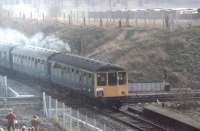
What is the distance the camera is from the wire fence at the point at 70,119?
2642 cm

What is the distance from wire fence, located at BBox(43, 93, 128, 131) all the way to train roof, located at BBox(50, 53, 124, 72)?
2774 mm

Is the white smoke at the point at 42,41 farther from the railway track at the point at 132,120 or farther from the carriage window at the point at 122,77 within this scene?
the railway track at the point at 132,120

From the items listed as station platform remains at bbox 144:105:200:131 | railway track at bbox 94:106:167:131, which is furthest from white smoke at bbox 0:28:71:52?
station platform remains at bbox 144:105:200:131

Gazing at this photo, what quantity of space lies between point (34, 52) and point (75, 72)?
9.54 meters

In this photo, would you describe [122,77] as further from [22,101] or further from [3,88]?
[3,88]

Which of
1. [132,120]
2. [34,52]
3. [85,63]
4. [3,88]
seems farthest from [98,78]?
[34,52]

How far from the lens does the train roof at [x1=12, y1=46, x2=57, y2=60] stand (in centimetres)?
4347

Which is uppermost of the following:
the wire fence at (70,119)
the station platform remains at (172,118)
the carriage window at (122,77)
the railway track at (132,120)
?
the carriage window at (122,77)

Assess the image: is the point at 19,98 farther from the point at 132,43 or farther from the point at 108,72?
the point at 132,43

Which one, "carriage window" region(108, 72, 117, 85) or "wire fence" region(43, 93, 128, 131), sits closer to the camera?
"wire fence" region(43, 93, 128, 131)

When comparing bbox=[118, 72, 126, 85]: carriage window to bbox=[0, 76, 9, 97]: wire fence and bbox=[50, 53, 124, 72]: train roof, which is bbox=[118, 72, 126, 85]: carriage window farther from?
bbox=[0, 76, 9, 97]: wire fence

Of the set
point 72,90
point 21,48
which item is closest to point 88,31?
point 21,48

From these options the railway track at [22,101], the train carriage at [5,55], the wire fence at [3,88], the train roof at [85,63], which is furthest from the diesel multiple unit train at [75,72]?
the wire fence at [3,88]

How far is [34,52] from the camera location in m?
45.7
